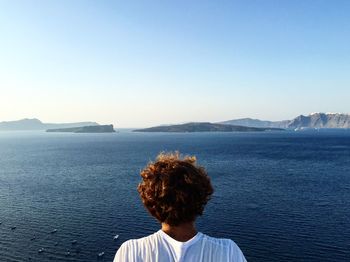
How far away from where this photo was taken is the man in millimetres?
3869

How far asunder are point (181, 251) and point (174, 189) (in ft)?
2.23

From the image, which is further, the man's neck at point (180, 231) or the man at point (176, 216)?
the man's neck at point (180, 231)

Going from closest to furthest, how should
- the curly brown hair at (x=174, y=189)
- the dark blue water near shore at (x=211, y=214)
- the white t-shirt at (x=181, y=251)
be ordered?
the white t-shirt at (x=181, y=251)
the curly brown hair at (x=174, y=189)
the dark blue water near shore at (x=211, y=214)

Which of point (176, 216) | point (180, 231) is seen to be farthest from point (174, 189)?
point (180, 231)

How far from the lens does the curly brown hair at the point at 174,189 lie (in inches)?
161

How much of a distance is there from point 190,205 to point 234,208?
201 ft

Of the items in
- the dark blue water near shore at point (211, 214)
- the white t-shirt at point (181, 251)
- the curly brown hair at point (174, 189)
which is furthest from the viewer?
the dark blue water near shore at point (211, 214)

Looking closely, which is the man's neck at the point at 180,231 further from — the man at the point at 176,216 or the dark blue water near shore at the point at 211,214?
the dark blue water near shore at the point at 211,214

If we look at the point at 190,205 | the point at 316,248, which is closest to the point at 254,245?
the point at 316,248

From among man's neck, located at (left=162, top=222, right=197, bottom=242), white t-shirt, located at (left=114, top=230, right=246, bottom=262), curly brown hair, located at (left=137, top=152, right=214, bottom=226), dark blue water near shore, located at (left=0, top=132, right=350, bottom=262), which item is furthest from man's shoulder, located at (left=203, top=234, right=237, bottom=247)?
dark blue water near shore, located at (left=0, top=132, right=350, bottom=262)

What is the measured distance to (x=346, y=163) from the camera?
409ft

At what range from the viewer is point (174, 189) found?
4.10 metres

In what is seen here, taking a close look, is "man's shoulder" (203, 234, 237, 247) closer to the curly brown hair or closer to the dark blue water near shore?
the curly brown hair

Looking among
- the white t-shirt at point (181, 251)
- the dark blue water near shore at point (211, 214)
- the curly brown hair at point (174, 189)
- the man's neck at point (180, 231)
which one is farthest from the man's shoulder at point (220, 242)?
the dark blue water near shore at point (211, 214)
